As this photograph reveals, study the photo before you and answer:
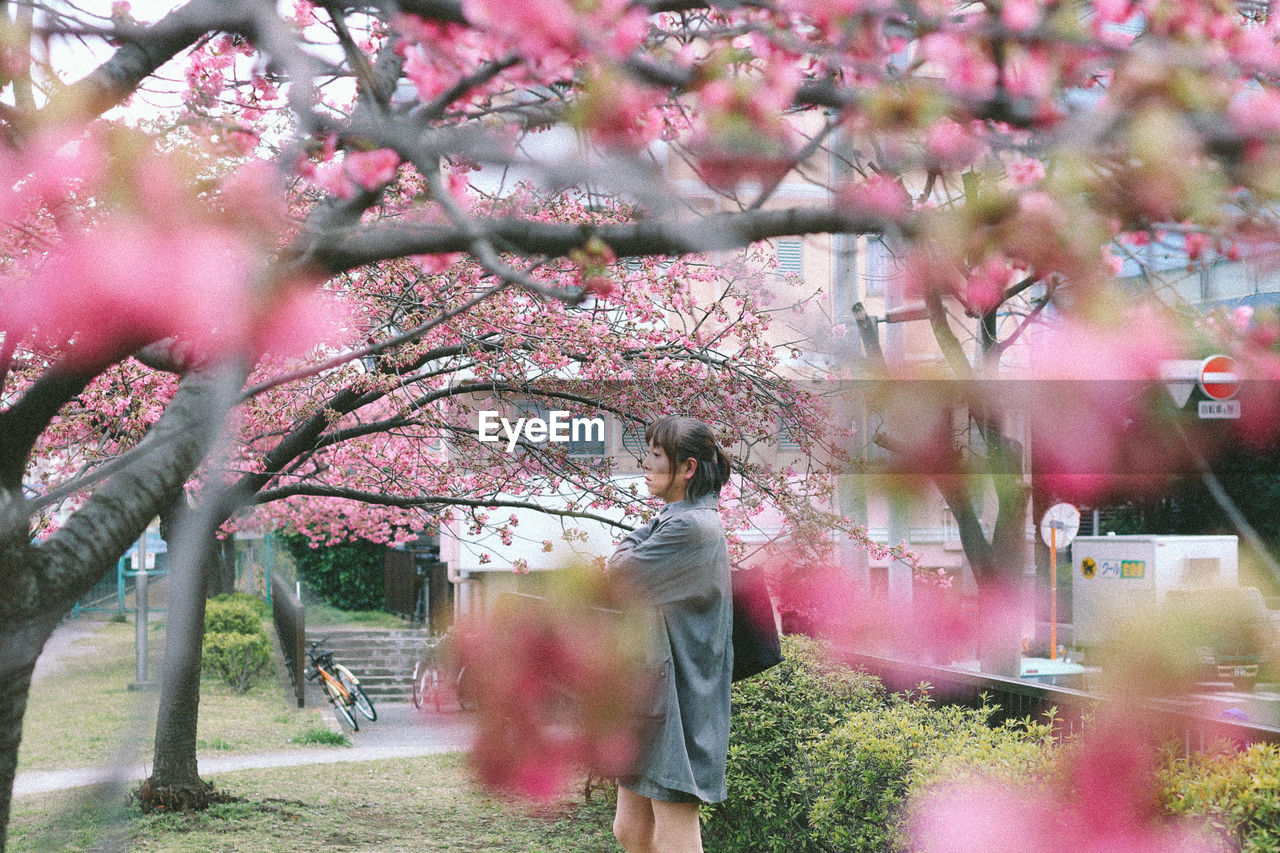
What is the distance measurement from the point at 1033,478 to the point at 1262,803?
8.75 metres

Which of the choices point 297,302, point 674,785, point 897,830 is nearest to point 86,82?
point 297,302

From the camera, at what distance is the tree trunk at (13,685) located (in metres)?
2.69

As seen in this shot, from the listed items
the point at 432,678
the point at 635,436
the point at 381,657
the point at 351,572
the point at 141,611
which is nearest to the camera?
the point at 635,436

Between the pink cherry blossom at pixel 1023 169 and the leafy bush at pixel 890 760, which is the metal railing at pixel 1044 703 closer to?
the leafy bush at pixel 890 760

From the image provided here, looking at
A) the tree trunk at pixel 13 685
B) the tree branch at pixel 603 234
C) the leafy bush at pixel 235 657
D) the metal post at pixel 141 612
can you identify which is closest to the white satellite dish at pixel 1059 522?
the leafy bush at pixel 235 657

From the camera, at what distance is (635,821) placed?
3742 millimetres

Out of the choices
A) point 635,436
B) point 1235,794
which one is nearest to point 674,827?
point 1235,794

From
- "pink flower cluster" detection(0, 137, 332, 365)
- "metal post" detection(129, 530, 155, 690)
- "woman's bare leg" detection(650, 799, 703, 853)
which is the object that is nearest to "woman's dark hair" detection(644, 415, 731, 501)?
"woman's bare leg" detection(650, 799, 703, 853)

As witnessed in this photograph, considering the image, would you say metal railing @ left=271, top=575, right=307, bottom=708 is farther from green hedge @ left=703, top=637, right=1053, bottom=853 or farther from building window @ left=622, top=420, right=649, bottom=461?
green hedge @ left=703, top=637, right=1053, bottom=853

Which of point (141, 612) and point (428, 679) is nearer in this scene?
point (141, 612)

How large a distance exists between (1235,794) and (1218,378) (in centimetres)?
188

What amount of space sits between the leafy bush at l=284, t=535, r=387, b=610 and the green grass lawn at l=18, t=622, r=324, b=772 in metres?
9.24

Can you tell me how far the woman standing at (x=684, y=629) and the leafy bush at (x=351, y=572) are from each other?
26.5 m

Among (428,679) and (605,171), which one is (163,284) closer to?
(605,171)
